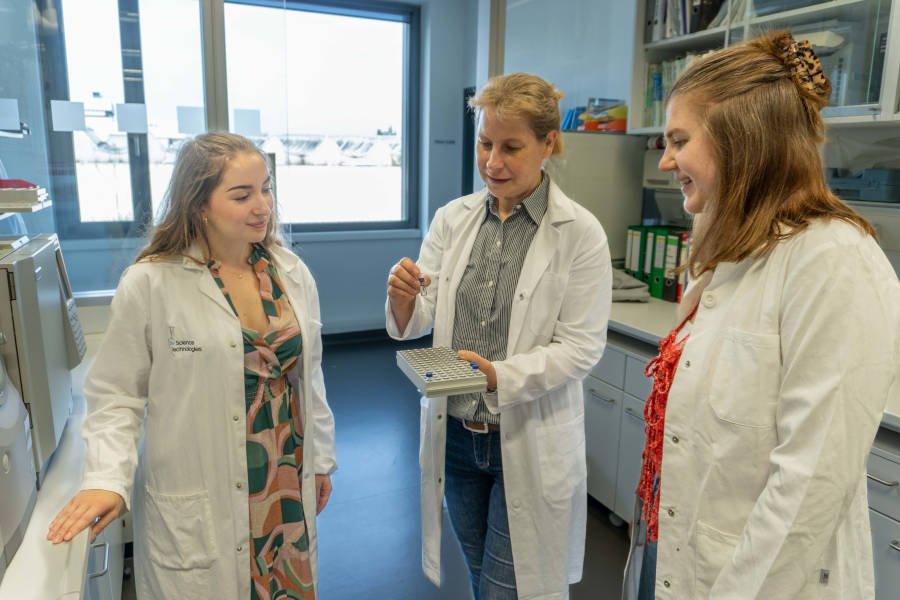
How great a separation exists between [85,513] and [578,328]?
1017mm

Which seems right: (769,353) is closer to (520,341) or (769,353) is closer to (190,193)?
(520,341)

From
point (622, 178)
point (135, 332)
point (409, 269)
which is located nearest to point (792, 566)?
point (409, 269)

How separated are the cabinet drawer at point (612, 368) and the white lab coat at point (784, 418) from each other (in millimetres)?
1491

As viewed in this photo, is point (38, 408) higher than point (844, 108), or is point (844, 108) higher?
point (844, 108)

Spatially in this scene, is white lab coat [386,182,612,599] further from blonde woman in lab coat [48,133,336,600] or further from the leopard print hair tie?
the leopard print hair tie

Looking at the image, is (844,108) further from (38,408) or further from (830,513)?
(38,408)

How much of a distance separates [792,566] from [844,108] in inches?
69.2

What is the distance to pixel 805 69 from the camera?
2.69 ft

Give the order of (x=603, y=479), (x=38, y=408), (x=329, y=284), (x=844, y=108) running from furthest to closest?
(x=329, y=284), (x=603, y=479), (x=844, y=108), (x=38, y=408)

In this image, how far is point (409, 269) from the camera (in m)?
1.42

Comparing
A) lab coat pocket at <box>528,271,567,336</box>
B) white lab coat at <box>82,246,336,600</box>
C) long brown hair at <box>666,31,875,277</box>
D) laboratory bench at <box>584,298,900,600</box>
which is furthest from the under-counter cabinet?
white lab coat at <box>82,246,336,600</box>

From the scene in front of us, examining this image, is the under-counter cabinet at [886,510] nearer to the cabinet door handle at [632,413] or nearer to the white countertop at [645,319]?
the white countertop at [645,319]

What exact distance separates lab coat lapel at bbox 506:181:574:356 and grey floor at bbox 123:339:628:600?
1.15m

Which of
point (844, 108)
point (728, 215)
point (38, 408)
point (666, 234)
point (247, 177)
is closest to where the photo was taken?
point (728, 215)
